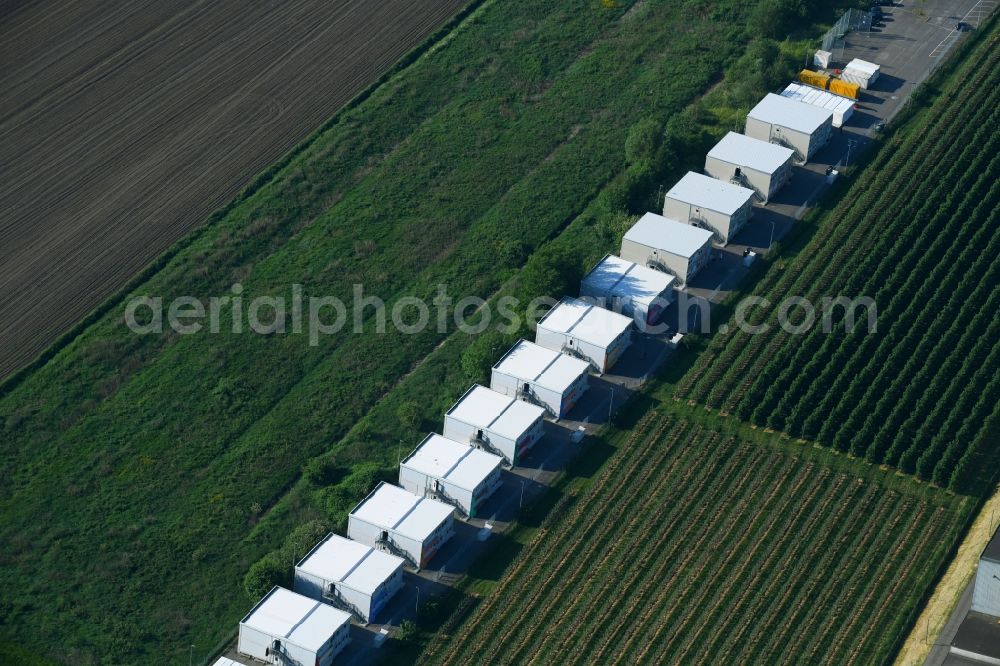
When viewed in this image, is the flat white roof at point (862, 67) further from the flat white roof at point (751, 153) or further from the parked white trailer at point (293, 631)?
the parked white trailer at point (293, 631)

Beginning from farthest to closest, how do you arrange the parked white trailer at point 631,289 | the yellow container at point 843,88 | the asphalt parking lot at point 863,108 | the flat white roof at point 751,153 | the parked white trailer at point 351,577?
1. the yellow container at point 843,88
2. the flat white roof at point 751,153
3. the asphalt parking lot at point 863,108
4. the parked white trailer at point 631,289
5. the parked white trailer at point 351,577

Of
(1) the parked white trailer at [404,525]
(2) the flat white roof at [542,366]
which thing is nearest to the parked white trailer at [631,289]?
(2) the flat white roof at [542,366]

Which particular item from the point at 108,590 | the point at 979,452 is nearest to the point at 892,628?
the point at 979,452

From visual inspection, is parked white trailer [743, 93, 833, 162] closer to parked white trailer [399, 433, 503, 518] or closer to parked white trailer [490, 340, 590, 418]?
parked white trailer [490, 340, 590, 418]

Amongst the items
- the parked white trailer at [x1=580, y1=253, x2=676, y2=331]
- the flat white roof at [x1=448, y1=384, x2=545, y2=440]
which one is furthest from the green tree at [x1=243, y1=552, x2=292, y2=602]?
the parked white trailer at [x1=580, y1=253, x2=676, y2=331]

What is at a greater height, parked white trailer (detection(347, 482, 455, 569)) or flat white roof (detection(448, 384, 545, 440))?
flat white roof (detection(448, 384, 545, 440))

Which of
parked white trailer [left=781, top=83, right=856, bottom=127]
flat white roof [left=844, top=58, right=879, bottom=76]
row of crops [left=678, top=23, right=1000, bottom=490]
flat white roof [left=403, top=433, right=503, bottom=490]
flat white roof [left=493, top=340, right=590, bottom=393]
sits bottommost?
row of crops [left=678, top=23, right=1000, bottom=490]
